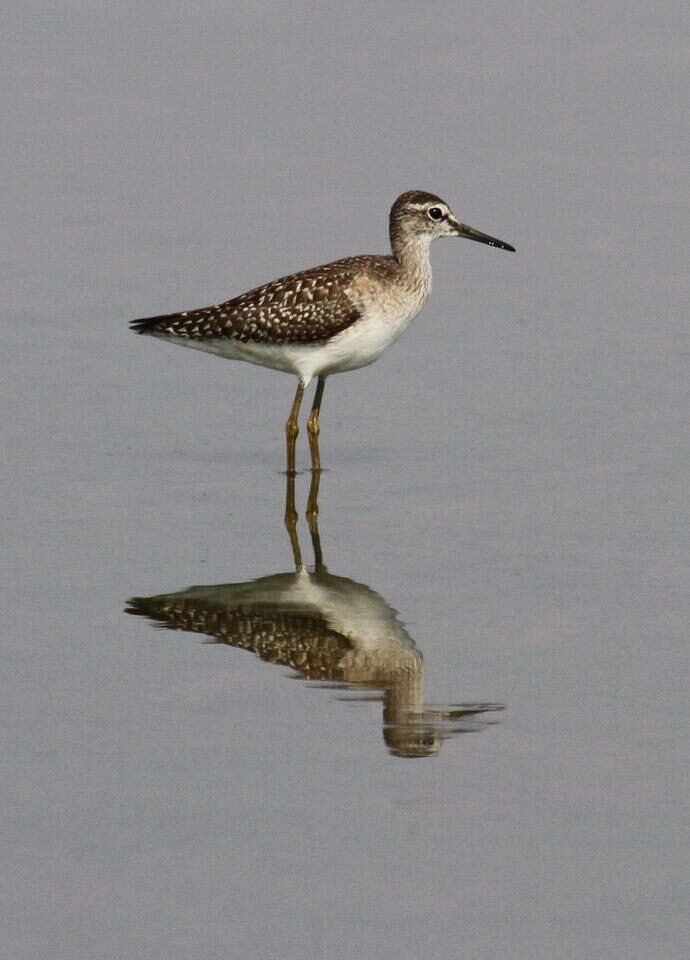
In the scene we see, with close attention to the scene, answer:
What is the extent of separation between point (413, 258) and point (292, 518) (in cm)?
340

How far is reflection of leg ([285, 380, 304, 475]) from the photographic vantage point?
1691cm

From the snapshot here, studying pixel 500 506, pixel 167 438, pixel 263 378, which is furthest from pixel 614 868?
pixel 263 378

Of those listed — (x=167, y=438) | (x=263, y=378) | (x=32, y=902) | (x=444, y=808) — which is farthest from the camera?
(x=263, y=378)

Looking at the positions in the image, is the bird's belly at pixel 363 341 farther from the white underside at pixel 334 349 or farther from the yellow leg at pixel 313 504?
the yellow leg at pixel 313 504

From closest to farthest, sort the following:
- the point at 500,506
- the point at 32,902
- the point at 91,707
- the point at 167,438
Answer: the point at 32,902 < the point at 91,707 < the point at 500,506 < the point at 167,438

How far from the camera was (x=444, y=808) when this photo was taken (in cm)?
1007

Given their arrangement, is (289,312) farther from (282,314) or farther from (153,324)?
(153,324)

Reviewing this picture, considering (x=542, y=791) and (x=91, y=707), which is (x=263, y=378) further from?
(x=542, y=791)

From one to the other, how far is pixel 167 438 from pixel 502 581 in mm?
4431

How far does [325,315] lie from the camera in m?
17.3

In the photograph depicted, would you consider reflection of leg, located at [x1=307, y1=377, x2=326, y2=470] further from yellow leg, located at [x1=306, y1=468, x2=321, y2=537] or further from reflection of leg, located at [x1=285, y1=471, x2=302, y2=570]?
reflection of leg, located at [x1=285, y1=471, x2=302, y2=570]

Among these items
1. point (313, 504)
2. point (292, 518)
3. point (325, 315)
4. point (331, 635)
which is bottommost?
point (331, 635)

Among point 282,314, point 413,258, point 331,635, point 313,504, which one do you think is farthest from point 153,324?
point 331,635

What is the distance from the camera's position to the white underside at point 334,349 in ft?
57.0
